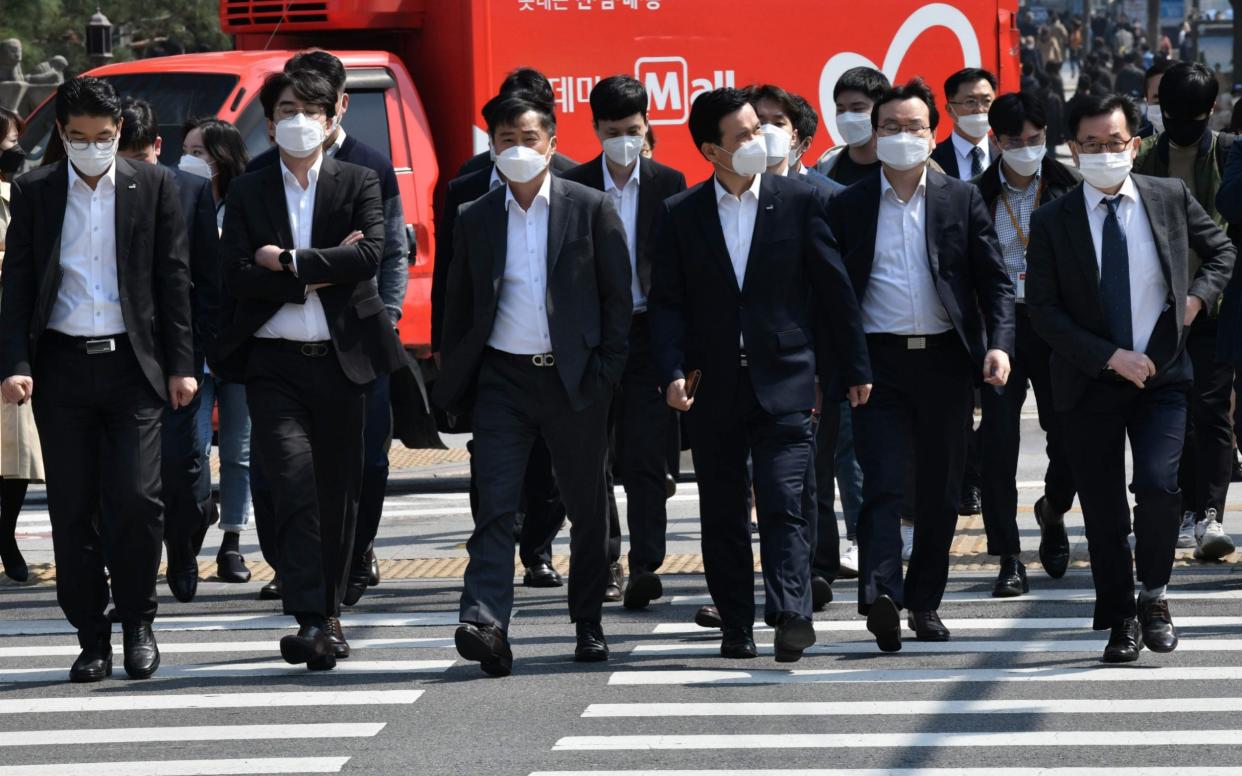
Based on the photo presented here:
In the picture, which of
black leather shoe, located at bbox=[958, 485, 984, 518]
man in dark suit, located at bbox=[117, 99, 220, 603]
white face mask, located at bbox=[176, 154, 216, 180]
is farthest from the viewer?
black leather shoe, located at bbox=[958, 485, 984, 518]

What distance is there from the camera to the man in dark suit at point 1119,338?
7.13 m

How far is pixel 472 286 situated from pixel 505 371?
30 centimetres

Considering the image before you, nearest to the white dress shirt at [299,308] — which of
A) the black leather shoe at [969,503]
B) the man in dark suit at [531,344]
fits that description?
the man in dark suit at [531,344]

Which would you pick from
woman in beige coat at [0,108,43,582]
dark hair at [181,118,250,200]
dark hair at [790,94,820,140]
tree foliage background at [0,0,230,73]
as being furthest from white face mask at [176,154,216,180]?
tree foliage background at [0,0,230,73]

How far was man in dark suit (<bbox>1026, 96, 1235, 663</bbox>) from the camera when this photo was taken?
7.13m

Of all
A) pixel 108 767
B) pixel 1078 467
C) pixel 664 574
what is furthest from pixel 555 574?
pixel 108 767

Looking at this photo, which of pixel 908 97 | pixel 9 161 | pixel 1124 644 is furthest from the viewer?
pixel 9 161

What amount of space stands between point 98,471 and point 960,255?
2860mm

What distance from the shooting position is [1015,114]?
8.30m

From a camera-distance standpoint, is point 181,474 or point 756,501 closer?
point 756,501

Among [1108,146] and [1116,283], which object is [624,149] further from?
[1116,283]

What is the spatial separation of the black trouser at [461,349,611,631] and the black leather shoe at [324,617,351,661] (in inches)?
21.4

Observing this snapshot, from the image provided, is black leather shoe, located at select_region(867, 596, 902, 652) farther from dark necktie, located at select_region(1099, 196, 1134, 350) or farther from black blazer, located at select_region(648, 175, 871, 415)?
dark necktie, located at select_region(1099, 196, 1134, 350)

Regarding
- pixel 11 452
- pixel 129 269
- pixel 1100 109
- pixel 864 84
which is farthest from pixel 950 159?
pixel 11 452
